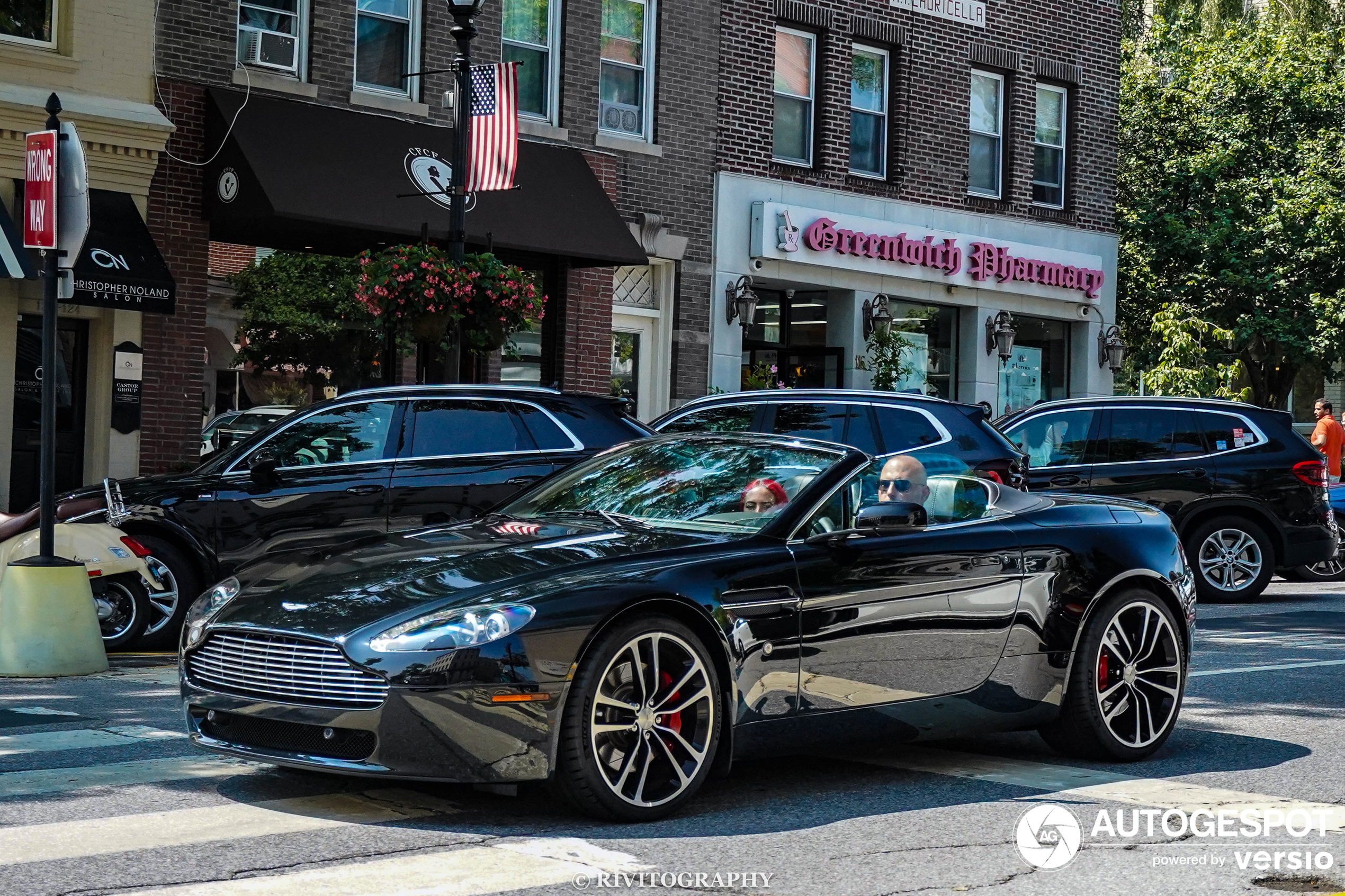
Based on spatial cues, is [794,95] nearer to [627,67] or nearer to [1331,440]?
[627,67]

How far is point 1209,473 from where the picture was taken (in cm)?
1531

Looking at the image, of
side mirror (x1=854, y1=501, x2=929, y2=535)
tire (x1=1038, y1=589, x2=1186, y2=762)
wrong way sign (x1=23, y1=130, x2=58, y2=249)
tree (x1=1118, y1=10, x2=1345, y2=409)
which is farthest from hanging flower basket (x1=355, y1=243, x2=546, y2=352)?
tree (x1=1118, y1=10, x2=1345, y2=409)

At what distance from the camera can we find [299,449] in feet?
36.7

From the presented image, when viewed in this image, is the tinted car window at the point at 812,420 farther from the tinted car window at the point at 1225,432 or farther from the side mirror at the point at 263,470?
the tinted car window at the point at 1225,432

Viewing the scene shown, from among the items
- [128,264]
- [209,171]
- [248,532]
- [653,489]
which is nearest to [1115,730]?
[653,489]

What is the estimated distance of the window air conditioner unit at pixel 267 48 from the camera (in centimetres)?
1770

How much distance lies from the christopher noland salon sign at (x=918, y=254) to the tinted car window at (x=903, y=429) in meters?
9.26

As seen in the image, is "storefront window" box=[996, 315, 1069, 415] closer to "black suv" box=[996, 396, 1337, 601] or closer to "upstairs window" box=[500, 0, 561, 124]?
"upstairs window" box=[500, 0, 561, 124]

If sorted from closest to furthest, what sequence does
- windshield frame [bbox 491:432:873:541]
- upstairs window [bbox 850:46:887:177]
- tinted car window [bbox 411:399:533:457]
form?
1. windshield frame [bbox 491:432:873:541]
2. tinted car window [bbox 411:399:533:457]
3. upstairs window [bbox 850:46:887:177]

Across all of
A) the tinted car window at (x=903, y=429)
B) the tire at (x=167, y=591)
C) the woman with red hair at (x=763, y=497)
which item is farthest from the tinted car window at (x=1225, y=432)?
the woman with red hair at (x=763, y=497)

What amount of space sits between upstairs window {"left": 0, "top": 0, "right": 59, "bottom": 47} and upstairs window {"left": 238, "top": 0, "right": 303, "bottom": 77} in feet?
6.85

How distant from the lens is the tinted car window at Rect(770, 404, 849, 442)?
43.3ft

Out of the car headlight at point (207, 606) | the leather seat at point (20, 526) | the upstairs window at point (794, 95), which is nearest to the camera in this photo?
the car headlight at point (207, 606)

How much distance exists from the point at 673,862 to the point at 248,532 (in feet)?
20.7
